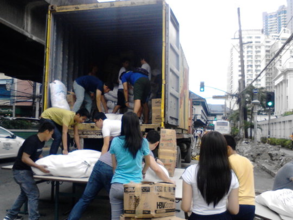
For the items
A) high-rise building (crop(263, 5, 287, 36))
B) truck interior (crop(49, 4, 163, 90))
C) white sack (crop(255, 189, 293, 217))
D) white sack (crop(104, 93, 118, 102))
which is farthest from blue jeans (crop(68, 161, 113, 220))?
high-rise building (crop(263, 5, 287, 36))

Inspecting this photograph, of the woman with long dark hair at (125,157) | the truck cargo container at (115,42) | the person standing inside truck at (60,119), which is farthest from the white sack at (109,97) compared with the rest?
the woman with long dark hair at (125,157)

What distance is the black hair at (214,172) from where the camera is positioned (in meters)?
2.64

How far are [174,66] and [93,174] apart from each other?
3.80 m

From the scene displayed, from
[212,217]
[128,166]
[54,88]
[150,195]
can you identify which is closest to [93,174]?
[128,166]

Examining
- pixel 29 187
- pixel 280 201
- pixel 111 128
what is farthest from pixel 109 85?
pixel 280 201

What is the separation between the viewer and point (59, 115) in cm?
606

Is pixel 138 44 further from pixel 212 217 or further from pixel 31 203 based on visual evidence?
pixel 212 217

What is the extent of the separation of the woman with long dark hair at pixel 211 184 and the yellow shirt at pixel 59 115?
143 inches

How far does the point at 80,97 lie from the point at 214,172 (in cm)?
495

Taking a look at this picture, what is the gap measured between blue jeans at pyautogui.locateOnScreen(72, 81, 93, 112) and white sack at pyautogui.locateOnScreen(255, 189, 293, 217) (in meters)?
4.25

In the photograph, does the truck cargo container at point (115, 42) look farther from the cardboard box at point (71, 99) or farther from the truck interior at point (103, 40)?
the cardboard box at point (71, 99)

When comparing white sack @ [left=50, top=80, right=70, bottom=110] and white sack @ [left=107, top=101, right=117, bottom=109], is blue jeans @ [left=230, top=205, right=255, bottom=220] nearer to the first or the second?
white sack @ [left=50, top=80, right=70, bottom=110]

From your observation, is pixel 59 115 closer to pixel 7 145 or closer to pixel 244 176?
pixel 244 176

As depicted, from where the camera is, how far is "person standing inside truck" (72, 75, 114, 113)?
713cm
